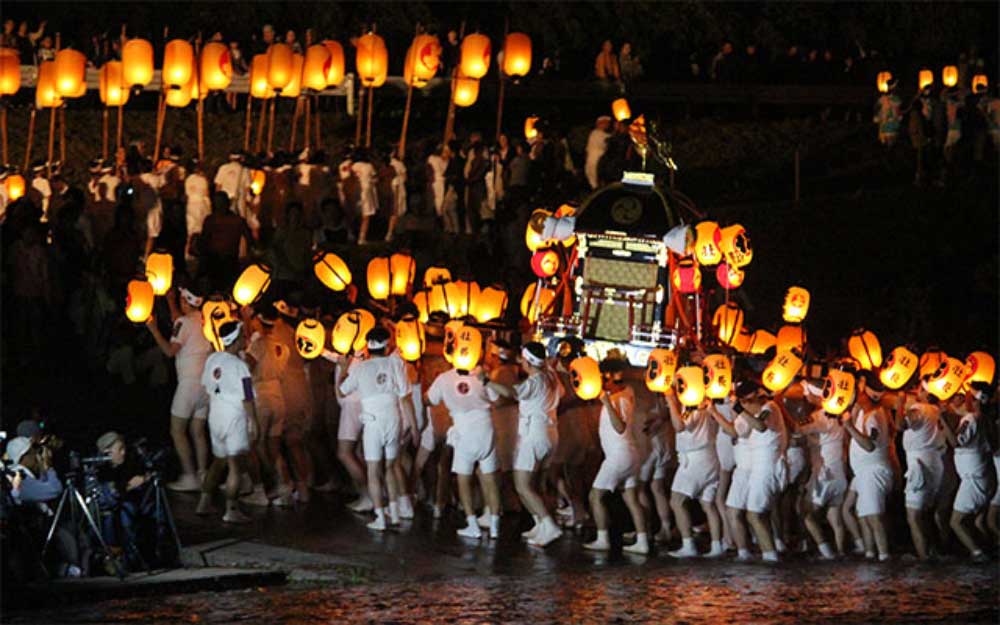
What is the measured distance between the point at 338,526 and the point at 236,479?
1008 mm

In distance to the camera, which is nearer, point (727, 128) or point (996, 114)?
point (996, 114)

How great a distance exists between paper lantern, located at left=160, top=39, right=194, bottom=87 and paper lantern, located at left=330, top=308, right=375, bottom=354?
8808 millimetres

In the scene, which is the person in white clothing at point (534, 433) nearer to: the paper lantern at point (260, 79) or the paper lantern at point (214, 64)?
the paper lantern at point (214, 64)

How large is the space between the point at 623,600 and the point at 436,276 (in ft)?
19.3

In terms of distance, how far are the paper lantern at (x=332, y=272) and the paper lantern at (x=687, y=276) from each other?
3.45 meters

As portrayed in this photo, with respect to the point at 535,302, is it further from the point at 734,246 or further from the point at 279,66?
the point at 279,66

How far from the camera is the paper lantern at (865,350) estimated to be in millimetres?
21125

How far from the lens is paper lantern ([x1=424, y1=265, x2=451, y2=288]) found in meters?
21.7

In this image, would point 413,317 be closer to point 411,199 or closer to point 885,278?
point 411,199

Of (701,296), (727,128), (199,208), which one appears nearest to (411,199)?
(199,208)

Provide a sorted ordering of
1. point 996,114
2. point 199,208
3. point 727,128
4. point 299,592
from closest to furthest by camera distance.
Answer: point 299,592
point 199,208
point 996,114
point 727,128

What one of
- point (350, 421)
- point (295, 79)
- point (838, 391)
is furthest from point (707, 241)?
point (295, 79)

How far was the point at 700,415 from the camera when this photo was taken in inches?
754

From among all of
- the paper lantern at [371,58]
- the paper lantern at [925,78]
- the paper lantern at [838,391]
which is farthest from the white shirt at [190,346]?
the paper lantern at [925,78]
